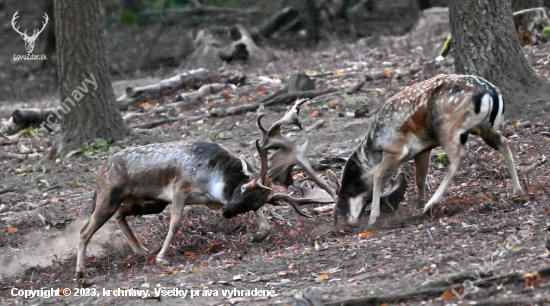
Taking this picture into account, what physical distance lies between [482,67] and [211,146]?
454 cm

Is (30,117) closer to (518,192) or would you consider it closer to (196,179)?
(196,179)

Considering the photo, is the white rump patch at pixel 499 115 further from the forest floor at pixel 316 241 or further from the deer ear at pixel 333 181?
the deer ear at pixel 333 181

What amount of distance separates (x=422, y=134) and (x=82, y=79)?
290 inches

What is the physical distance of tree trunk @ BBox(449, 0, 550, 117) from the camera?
9797 mm

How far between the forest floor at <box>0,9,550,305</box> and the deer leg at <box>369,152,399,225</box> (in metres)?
0.18

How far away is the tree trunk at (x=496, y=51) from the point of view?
9797 millimetres

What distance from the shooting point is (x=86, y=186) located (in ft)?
36.3

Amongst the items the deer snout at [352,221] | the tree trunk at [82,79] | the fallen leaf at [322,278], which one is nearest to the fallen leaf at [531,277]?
the fallen leaf at [322,278]

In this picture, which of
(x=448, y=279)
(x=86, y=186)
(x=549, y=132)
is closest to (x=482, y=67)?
(x=549, y=132)

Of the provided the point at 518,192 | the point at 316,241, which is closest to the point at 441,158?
the point at 518,192

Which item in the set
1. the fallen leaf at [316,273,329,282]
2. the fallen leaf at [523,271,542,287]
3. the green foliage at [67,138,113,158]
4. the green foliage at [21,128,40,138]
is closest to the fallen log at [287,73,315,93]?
the green foliage at [67,138,113,158]

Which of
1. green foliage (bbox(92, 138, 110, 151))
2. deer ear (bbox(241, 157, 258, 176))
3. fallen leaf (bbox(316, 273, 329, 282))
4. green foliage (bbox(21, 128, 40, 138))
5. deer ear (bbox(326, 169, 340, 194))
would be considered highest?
deer ear (bbox(241, 157, 258, 176))

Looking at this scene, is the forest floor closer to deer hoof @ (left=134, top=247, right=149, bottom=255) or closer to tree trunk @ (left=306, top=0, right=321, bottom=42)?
deer hoof @ (left=134, top=247, right=149, bottom=255)

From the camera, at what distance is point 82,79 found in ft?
40.5
